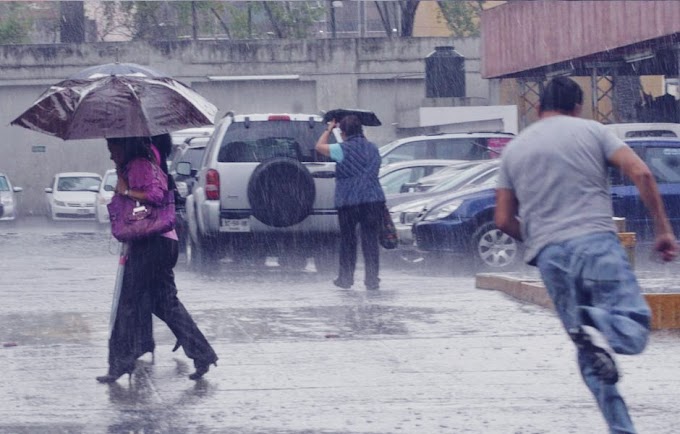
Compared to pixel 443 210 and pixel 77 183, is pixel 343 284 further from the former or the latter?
pixel 77 183

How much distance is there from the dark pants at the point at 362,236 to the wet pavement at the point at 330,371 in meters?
0.38

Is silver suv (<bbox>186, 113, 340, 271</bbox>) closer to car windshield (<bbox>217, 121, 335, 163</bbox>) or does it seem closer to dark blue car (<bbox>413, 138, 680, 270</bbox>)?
car windshield (<bbox>217, 121, 335, 163</bbox>)

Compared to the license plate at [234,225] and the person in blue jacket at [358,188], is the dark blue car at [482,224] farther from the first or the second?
the person in blue jacket at [358,188]

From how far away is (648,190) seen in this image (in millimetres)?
5895

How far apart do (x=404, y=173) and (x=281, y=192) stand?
5374 millimetres

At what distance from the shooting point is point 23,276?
1612 centimetres

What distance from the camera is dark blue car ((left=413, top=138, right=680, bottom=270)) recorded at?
16.2 meters

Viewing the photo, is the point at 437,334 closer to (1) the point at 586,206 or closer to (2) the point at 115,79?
(2) the point at 115,79

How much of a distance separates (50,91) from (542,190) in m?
3.69

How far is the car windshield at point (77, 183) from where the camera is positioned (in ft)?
117

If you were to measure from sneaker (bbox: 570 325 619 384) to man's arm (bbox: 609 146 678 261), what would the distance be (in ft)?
1.67

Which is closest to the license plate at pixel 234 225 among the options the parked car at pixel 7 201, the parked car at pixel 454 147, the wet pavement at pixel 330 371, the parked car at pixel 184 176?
the parked car at pixel 184 176

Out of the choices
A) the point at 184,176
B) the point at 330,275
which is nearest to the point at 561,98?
the point at 330,275

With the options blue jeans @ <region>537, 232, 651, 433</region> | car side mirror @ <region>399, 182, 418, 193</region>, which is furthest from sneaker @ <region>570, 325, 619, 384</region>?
car side mirror @ <region>399, 182, 418, 193</region>
